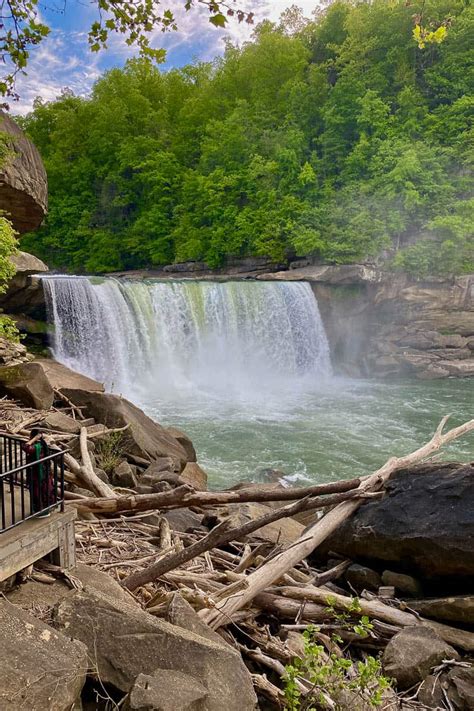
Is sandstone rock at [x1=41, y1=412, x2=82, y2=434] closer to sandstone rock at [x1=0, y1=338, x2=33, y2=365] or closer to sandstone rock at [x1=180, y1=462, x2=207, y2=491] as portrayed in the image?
sandstone rock at [x1=180, y1=462, x2=207, y2=491]

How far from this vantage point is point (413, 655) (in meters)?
3.85

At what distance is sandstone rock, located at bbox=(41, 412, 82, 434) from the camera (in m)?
8.52

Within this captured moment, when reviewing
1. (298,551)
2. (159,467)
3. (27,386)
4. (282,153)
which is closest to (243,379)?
(27,386)

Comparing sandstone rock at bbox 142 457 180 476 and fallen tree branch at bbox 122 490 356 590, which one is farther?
sandstone rock at bbox 142 457 180 476

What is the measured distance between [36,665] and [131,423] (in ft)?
23.4

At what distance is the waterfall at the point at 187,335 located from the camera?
59.3 ft

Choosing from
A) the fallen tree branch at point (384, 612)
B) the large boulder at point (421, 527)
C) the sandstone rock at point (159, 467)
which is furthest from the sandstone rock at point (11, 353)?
the fallen tree branch at point (384, 612)

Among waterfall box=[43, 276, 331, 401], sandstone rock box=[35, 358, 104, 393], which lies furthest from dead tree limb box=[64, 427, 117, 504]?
waterfall box=[43, 276, 331, 401]

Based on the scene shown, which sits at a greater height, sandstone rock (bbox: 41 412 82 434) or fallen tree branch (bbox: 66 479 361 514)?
fallen tree branch (bbox: 66 479 361 514)

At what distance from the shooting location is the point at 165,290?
2039 centimetres

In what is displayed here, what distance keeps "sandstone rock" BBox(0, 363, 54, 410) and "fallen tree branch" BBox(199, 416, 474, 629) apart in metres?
6.15

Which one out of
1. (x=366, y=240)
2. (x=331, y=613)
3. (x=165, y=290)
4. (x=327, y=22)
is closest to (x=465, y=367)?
(x=366, y=240)

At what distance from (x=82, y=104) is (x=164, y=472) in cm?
4025

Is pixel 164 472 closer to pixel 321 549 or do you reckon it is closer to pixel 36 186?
pixel 321 549
